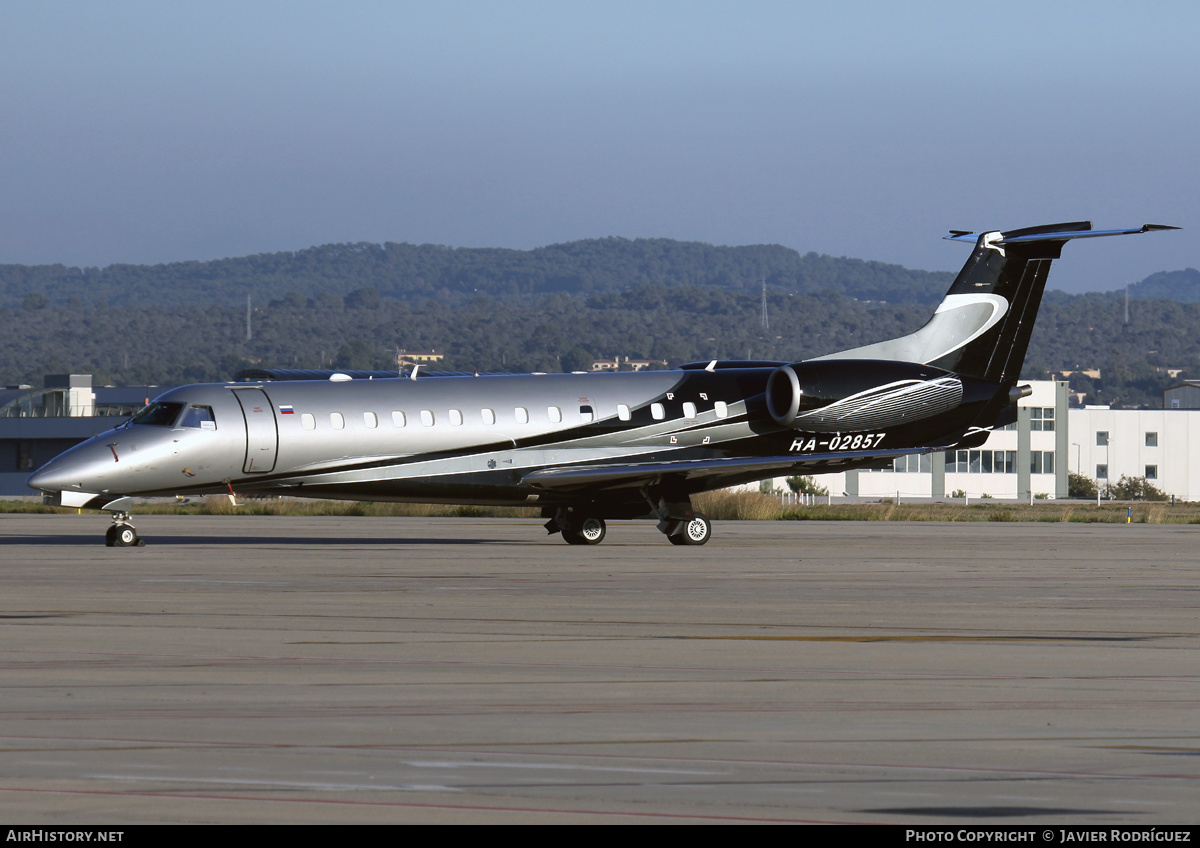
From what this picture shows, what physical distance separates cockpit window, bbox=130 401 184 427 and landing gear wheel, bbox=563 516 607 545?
786 centimetres

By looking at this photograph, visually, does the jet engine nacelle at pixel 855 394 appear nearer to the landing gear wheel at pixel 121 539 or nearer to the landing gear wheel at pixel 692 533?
the landing gear wheel at pixel 692 533

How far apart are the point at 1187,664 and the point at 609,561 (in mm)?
13152

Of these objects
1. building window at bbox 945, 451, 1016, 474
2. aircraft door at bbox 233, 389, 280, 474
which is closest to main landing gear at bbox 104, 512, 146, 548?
aircraft door at bbox 233, 389, 280, 474

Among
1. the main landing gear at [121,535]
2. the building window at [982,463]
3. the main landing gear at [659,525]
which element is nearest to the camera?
the main landing gear at [121,535]

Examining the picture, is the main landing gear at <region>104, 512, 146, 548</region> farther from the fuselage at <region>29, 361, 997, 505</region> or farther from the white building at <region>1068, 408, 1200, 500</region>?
the white building at <region>1068, 408, 1200, 500</region>

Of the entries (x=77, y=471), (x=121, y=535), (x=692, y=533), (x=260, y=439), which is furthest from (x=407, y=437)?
(x=692, y=533)

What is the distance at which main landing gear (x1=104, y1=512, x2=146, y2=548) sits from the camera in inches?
1056

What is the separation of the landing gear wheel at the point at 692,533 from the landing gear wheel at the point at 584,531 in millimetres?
1547

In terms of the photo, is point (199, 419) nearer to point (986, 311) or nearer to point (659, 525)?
point (659, 525)

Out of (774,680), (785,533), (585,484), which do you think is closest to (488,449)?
(585,484)

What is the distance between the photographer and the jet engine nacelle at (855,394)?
29484 millimetres

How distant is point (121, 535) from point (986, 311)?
17.7 metres

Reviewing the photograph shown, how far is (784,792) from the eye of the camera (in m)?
6.97

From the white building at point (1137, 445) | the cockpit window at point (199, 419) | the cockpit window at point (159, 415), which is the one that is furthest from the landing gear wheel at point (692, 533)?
the white building at point (1137, 445)
